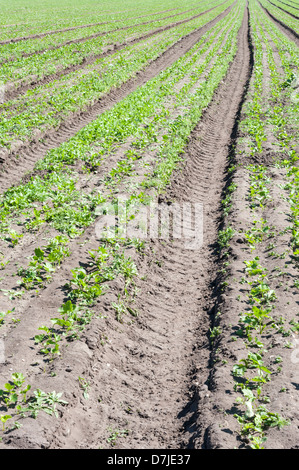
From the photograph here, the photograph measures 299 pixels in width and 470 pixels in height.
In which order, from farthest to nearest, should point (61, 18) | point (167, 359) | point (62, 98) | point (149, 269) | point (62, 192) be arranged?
1. point (61, 18)
2. point (62, 98)
3. point (62, 192)
4. point (149, 269)
5. point (167, 359)

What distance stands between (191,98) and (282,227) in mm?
9292

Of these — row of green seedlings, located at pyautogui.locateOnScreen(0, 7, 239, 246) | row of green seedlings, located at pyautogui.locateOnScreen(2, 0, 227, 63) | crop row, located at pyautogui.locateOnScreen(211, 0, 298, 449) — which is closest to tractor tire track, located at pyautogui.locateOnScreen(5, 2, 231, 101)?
row of green seedlings, located at pyautogui.locateOnScreen(2, 0, 227, 63)

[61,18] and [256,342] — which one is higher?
[61,18]

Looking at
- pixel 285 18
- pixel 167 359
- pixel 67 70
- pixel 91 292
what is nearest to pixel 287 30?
pixel 285 18

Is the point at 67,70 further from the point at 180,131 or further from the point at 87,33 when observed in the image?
the point at 180,131

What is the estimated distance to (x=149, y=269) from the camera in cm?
721

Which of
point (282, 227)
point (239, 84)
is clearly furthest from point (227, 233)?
point (239, 84)

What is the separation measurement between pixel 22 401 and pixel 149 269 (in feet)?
10.9

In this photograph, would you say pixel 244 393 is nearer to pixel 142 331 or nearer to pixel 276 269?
pixel 142 331

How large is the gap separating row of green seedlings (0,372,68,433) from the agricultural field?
0.02m

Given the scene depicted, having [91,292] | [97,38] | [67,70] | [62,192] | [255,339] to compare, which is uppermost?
[97,38]

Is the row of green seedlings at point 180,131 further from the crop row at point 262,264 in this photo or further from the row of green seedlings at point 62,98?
the row of green seedlings at point 62,98

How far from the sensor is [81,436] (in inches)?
172

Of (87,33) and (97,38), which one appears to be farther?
(87,33)
